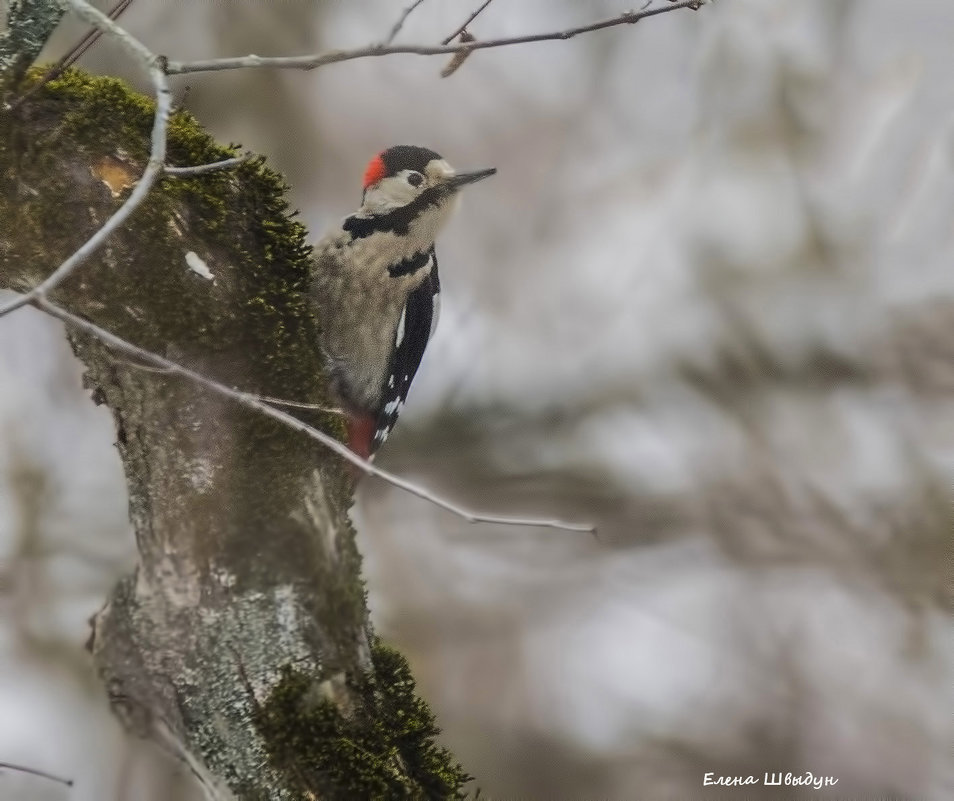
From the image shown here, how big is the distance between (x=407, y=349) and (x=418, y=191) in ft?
1.65

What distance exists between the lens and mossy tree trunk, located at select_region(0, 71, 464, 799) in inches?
61.1

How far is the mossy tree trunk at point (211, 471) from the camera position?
1553 millimetres

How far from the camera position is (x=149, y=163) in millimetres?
1363

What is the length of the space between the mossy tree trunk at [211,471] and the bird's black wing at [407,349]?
3.86 ft

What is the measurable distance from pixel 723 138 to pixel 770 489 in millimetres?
1676

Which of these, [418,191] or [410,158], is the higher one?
[410,158]

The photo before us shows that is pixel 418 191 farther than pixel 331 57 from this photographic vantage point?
Yes

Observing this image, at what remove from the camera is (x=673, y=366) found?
13.6 ft

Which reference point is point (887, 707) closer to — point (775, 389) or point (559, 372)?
point (775, 389)

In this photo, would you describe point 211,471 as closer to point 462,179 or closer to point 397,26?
point 397,26

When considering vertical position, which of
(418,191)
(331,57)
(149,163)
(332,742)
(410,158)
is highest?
(410,158)

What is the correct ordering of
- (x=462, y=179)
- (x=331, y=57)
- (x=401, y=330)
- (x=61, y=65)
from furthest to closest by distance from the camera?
(x=401, y=330) < (x=462, y=179) < (x=61, y=65) < (x=331, y=57)

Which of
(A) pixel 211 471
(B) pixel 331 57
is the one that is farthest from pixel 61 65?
(A) pixel 211 471

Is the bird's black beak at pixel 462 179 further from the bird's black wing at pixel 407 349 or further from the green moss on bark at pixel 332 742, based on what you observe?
the green moss on bark at pixel 332 742
